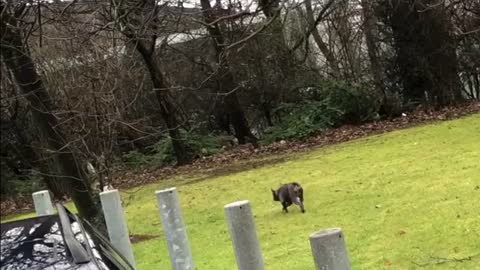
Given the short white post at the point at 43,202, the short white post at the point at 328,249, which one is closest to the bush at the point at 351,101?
the short white post at the point at 43,202

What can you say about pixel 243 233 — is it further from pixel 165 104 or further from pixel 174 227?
pixel 165 104

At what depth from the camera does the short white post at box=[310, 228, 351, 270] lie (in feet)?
12.0

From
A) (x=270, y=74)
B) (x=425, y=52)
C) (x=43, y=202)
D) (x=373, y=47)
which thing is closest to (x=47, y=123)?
(x=43, y=202)

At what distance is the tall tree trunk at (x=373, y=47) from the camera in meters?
22.9

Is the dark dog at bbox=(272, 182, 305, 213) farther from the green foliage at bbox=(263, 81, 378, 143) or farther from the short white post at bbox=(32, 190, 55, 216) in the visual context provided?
the green foliage at bbox=(263, 81, 378, 143)

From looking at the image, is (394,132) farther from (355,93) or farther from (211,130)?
(211,130)

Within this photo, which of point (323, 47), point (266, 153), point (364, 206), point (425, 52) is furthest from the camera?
point (323, 47)

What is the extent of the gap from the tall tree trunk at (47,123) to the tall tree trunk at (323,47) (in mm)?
16231

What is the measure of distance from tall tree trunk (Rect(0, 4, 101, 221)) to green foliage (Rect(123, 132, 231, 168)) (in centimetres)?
1443

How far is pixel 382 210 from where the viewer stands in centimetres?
974

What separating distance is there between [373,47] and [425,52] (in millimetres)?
1993

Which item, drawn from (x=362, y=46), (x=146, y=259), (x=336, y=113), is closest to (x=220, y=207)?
(x=146, y=259)

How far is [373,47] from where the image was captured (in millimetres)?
23500

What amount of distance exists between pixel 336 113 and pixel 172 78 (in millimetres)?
6207
